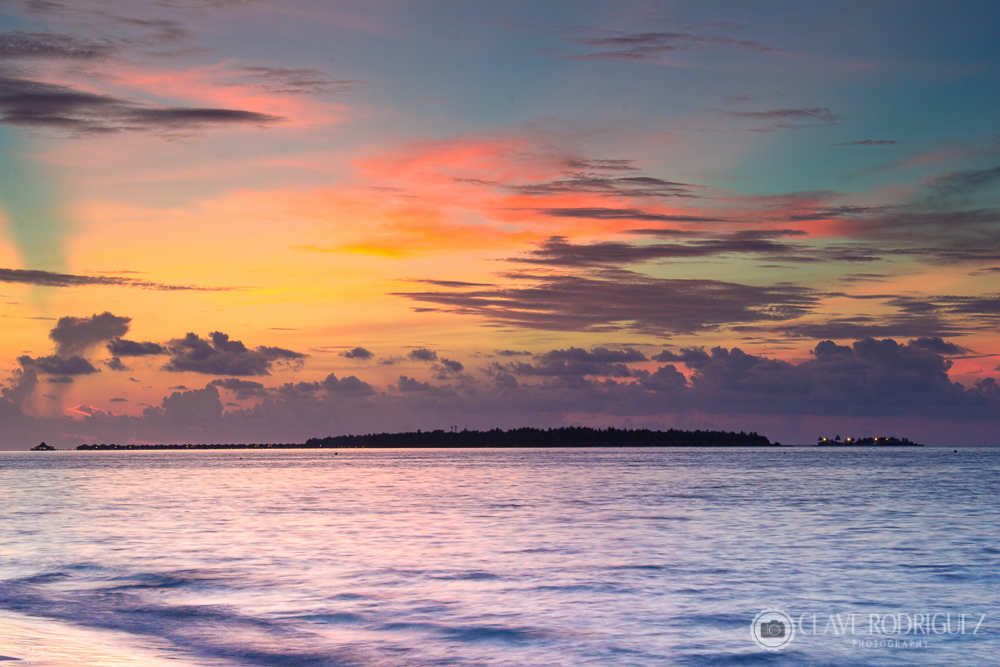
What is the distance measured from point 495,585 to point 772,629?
947 centimetres

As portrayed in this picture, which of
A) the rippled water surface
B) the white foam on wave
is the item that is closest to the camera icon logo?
the rippled water surface

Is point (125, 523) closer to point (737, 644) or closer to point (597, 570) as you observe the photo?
point (597, 570)

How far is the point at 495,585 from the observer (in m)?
27.3

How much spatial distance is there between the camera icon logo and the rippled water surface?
0.35 meters

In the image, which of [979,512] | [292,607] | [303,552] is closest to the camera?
[292,607]

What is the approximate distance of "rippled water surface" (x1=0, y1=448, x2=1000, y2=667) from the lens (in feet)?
62.0

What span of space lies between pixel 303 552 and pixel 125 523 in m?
20.6

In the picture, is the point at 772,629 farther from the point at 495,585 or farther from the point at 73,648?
the point at 73,648

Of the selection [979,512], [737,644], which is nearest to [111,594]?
[737,644]

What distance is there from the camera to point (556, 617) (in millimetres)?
22234

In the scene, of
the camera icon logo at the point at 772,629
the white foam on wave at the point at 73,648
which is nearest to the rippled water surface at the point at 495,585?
the white foam on wave at the point at 73,648

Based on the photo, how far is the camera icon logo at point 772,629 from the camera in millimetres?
19703

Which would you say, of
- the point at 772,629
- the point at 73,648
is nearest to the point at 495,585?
the point at 772,629

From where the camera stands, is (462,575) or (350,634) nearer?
(350,634)
